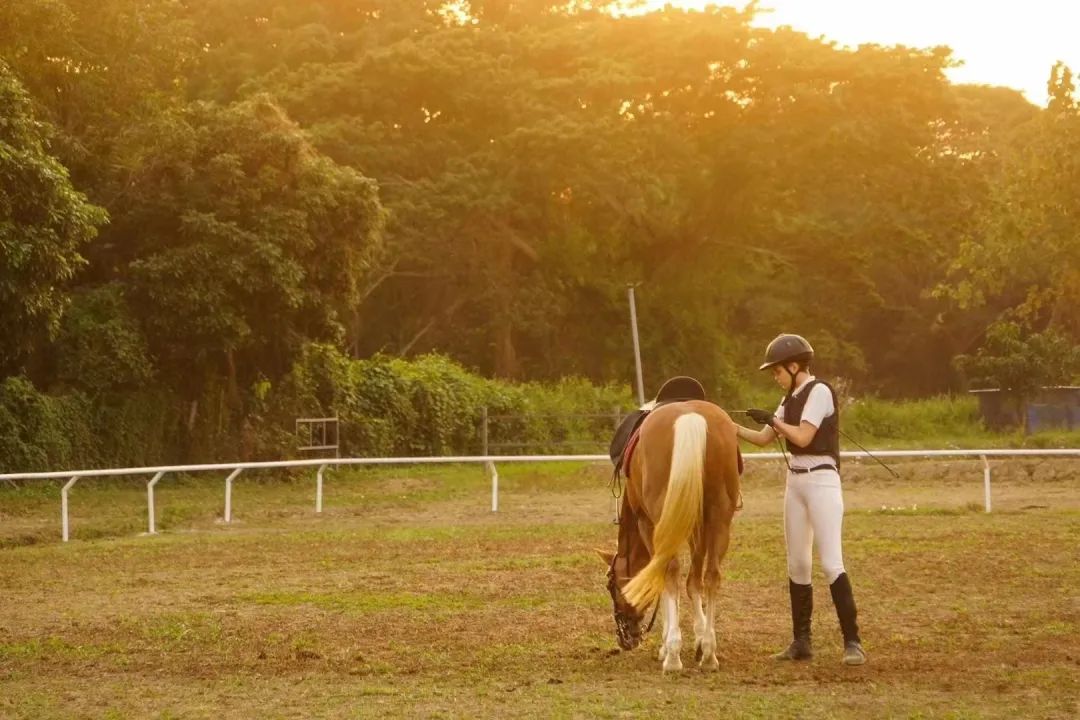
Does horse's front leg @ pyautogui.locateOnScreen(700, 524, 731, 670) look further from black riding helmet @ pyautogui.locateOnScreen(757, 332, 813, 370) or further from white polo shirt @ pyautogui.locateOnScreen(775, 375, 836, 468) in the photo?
black riding helmet @ pyautogui.locateOnScreen(757, 332, 813, 370)

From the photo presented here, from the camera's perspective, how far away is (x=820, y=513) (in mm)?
9062

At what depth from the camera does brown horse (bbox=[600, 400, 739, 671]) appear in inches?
346

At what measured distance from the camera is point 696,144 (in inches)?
1967

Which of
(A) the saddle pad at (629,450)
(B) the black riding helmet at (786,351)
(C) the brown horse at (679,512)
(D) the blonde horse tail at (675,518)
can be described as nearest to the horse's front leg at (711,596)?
(C) the brown horse at (679,512)

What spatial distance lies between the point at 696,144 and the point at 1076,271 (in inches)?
718

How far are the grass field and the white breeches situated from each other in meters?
0.65

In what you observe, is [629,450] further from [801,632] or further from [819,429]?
[801,632]

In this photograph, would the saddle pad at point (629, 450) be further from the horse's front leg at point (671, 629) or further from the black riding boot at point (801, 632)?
the black riding boot at point (801, 632)

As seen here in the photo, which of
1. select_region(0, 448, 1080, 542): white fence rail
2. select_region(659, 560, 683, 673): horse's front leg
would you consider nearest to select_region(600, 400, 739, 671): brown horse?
select_region(659, 560, 683, 673): horse's front leg

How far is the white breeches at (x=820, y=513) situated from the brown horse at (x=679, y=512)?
0.36 metres

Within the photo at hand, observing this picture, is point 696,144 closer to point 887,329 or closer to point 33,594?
point 887,329

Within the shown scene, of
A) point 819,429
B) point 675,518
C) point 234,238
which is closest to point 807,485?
point 819,429

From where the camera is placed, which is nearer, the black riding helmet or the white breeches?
the white breeches

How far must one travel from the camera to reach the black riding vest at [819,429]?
911 cm
